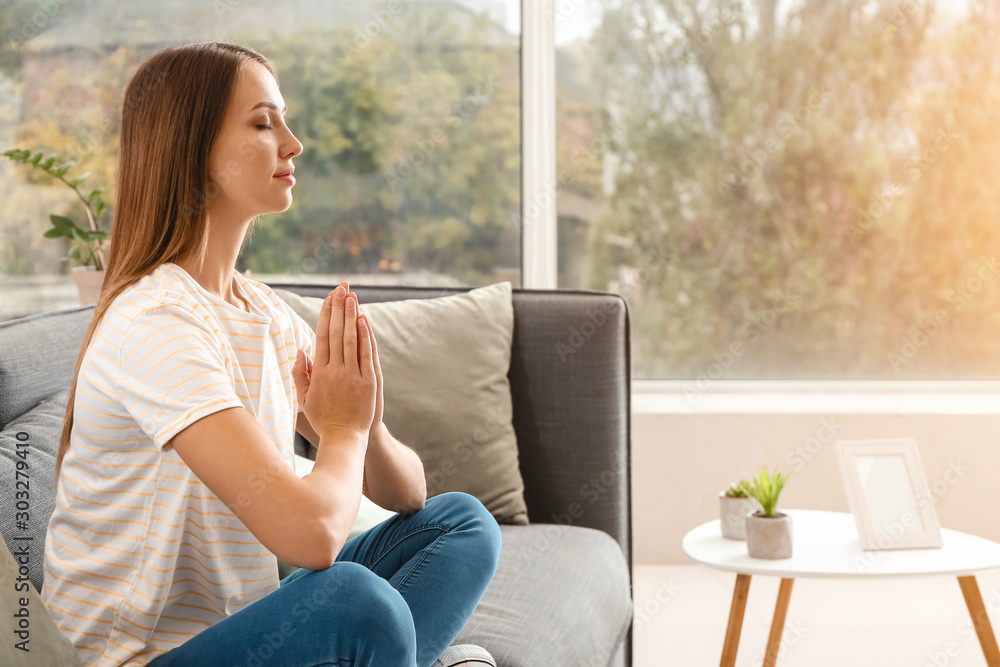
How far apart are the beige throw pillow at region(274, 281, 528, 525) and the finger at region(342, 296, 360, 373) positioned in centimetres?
62

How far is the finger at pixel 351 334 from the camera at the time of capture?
1009mm

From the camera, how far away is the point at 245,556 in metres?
1.01

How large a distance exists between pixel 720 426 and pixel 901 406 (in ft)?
1.90

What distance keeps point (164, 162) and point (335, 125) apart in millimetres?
1890

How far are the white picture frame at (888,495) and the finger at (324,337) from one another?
1124mm

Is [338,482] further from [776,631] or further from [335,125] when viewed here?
[335,125]

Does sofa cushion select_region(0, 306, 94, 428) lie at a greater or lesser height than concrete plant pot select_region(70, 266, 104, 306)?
lesser

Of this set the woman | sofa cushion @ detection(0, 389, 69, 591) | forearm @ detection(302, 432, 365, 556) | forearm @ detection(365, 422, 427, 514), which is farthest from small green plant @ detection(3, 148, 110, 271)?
forearm @ detection(302, 432, 365, 556)

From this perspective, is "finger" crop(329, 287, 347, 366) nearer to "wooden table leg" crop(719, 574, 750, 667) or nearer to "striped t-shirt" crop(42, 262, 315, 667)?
"striped t-shirt" crop(42, 262, 315, 667)

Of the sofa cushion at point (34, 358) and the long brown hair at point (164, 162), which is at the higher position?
the long brown hair at point (164, 162)

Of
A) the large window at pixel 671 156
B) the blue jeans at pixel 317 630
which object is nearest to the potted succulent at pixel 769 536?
the blue jeans at pixel 317 630

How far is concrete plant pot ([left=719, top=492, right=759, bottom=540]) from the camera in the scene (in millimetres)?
1728

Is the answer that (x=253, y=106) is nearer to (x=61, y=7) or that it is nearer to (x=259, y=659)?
(x=259, y=659)

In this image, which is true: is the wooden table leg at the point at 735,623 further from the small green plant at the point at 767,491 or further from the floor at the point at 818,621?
the floor at the point at 818,621
